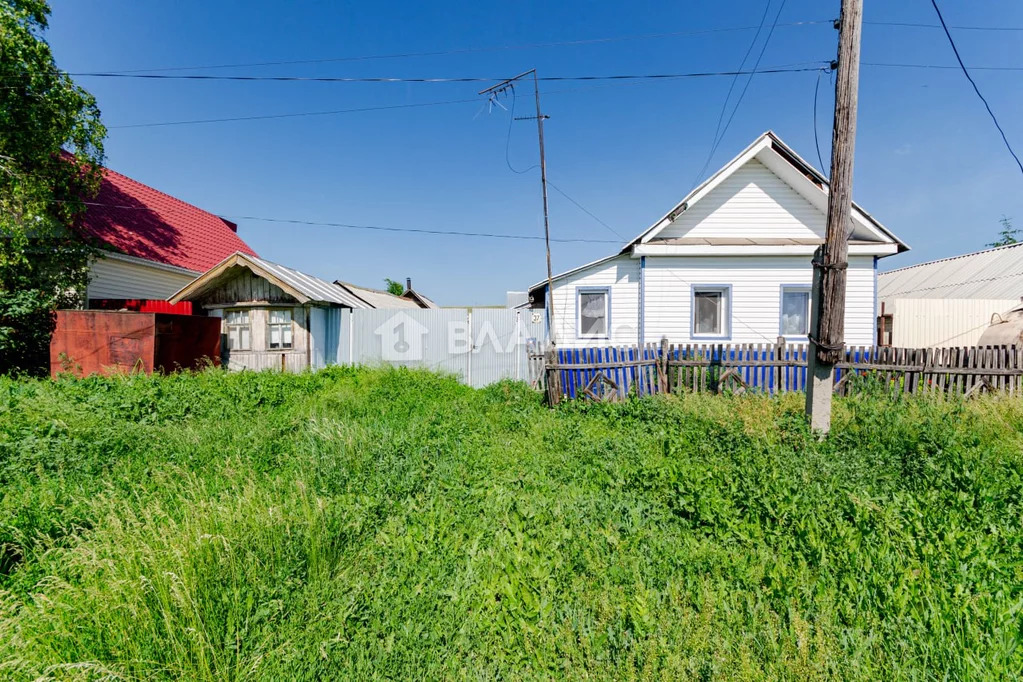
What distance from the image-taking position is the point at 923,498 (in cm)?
320

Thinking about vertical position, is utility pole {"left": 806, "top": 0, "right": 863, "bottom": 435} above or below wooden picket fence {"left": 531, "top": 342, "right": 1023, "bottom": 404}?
above

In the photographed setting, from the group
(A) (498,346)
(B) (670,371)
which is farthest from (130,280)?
(B) (670,371)

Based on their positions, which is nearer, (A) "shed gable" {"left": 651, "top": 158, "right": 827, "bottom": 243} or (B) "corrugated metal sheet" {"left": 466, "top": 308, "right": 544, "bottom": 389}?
(A) "shed gable" {"left": 651, "top": 158, "right": 827, "bottom": 243}

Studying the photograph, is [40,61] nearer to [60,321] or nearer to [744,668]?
[60,321]

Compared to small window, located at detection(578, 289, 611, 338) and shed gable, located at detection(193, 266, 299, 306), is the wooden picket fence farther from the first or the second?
shed gable, located at detection(193, 266, 299, 306)

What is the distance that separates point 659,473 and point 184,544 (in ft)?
12.7

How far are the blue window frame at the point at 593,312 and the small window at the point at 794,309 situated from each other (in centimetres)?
443

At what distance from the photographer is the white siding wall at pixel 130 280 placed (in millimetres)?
11195

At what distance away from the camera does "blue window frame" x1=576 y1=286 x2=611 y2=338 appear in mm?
10484

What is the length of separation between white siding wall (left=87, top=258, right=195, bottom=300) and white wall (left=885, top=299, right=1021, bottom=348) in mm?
23476

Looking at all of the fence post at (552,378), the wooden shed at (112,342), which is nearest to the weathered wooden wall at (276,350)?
the wooden shed at (112,342)

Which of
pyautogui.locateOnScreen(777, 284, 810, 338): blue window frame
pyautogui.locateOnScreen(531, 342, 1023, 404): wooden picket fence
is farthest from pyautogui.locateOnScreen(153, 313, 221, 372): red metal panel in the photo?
pyautogui.locateOnScreen(777, 284, 810, 338): blue window frame

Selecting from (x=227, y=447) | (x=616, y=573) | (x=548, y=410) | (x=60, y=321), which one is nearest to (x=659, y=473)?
(x=616, y=573)

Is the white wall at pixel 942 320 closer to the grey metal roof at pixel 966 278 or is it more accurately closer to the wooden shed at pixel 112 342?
the grey metal roof at pixel 966 278
